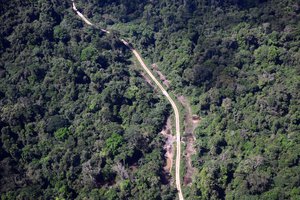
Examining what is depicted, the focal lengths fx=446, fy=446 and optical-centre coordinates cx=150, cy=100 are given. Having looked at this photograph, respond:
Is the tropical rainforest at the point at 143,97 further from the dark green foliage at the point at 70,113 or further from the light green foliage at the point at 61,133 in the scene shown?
the light green foliage at the point at 61,133

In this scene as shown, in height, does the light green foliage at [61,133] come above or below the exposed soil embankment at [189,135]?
above

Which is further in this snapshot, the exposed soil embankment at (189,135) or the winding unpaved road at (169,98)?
the exposed soil embankment at (189,135)

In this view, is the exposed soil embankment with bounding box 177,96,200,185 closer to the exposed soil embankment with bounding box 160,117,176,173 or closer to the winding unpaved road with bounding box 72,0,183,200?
the winding unpaved road with bounding box 72,0,183,200

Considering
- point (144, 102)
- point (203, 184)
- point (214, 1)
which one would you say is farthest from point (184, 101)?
point (214, 1)

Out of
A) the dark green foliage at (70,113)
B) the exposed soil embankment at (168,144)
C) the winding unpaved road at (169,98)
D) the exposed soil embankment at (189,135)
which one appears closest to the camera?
the dark green foliage at (70,113)

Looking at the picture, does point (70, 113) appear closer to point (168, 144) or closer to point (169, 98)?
point (168, 144)

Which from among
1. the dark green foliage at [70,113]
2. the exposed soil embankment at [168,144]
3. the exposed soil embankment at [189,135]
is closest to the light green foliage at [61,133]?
the dark green foliage at [70,113]
